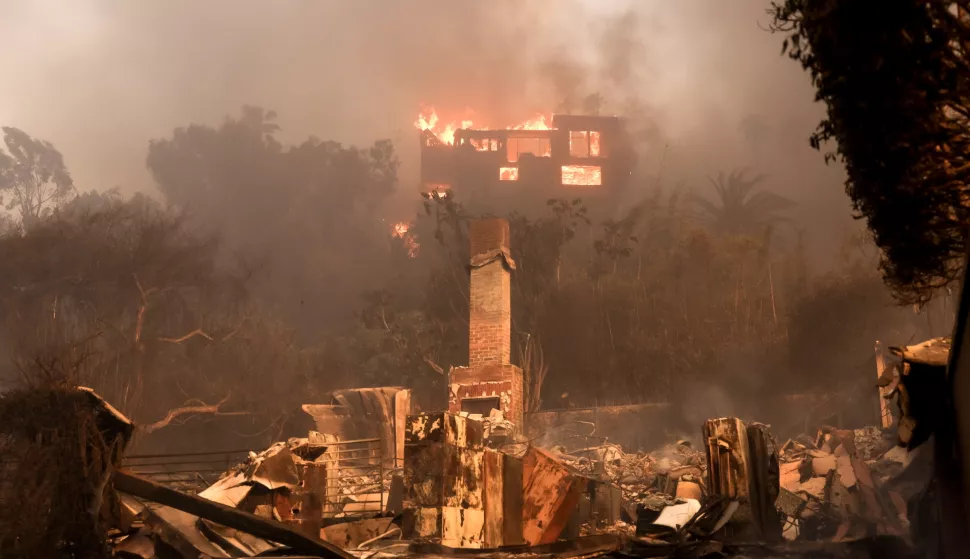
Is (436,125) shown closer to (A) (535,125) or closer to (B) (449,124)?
(B) (449,124)

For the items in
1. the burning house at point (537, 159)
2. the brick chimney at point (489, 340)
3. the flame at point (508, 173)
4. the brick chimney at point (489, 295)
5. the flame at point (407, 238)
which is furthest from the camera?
the flame at point (508, 173)

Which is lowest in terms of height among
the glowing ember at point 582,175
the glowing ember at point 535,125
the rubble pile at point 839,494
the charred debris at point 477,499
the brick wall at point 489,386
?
the rubble pile at point 839,494

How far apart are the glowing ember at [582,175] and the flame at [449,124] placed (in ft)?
18.7

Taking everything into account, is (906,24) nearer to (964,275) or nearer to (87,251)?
(964,275)

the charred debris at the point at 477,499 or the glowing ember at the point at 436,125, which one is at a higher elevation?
the glowing ember at the point at 436,125

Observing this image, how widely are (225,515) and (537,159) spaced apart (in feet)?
136

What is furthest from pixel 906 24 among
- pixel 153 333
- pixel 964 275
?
pixel 153 333

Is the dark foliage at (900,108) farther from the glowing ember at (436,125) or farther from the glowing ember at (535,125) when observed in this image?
the glowing ember at (436,125)

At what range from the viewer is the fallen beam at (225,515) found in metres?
6.81

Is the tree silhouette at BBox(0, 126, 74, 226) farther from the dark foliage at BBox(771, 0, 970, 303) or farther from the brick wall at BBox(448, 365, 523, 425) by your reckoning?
the dark foliage at BBox(771, 0, 970, 303)

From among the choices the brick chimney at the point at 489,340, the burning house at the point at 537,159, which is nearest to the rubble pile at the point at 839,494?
the brick chimney at the point at 489,340

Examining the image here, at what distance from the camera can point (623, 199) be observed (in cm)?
4841

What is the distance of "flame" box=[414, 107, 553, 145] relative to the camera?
5275cm

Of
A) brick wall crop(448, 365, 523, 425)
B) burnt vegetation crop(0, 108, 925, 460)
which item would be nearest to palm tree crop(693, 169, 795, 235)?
burnt vegetation crop(0, 108, 925, 460)
